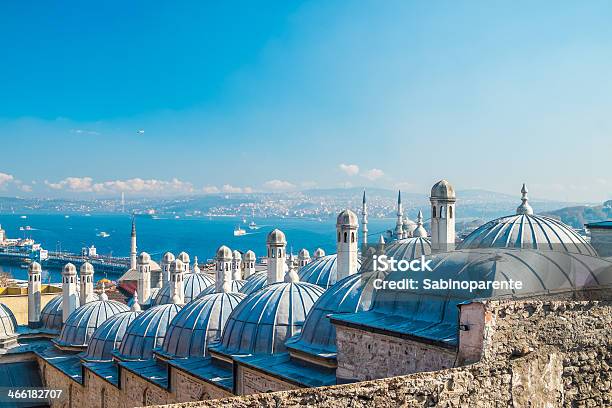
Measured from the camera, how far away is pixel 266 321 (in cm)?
1147

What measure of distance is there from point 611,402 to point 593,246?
6.65 m

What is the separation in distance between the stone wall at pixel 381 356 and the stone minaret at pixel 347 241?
5.26 m

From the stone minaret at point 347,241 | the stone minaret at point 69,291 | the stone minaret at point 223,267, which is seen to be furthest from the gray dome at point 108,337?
the stone minaret at point 347,241

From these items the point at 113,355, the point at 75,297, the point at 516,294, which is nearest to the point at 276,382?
the point at 516,294

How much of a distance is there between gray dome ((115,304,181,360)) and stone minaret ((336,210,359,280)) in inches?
181

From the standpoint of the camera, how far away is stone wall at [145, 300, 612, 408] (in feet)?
17.3

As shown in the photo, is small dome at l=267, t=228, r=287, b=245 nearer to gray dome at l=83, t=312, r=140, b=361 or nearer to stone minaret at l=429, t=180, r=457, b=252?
stone minaret at l=429, t=180, r=457, b=252

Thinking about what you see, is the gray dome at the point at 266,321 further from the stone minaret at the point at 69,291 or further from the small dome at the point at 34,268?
the small dome at the point at 34,268

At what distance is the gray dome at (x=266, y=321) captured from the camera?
37.0 feet

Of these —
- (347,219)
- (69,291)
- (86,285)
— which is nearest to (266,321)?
(347,219)

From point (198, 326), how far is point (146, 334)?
A: 2.19 m

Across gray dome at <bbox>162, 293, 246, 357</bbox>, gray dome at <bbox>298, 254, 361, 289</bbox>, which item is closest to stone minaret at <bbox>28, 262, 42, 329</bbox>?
gray dome at <bbox>162, 293, 246, 357</bbox>

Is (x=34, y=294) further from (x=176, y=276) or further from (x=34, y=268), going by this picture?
(x=176, y=276)

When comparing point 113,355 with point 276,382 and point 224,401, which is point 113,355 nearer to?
point 276,382
